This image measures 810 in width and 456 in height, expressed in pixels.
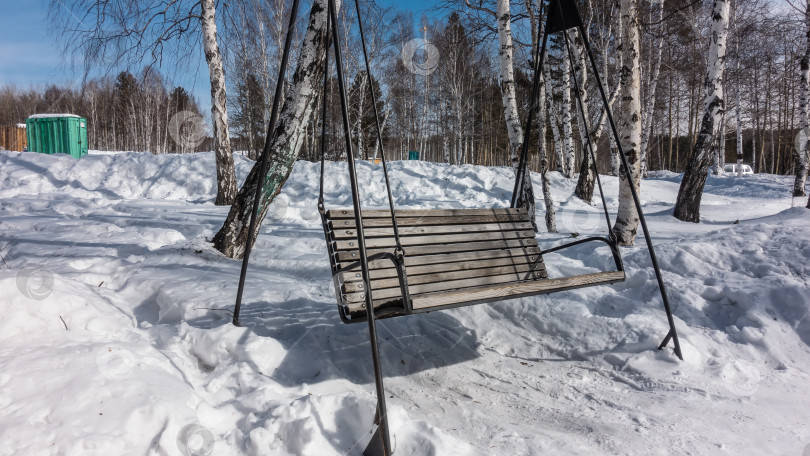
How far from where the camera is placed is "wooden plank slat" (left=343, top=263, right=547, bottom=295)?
7.73ft

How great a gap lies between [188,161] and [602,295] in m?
12.4

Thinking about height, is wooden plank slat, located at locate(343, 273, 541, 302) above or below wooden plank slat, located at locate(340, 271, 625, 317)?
below

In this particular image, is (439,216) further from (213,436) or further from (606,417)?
(213,436)

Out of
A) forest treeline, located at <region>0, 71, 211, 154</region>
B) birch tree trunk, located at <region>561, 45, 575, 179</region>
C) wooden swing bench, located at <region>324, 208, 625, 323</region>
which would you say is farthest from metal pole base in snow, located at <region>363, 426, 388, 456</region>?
forest treeline, located at <region>0, 71, 211, 154</region>

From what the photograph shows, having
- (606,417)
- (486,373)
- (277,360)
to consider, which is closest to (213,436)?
(277,360)

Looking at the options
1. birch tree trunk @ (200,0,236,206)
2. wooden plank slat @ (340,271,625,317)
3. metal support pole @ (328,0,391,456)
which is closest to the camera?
metal support pole @ (328,0,391,456)

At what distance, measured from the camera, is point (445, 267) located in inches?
113

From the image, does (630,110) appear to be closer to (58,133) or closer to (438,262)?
(438,262)

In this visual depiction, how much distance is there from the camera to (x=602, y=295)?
3449 mm

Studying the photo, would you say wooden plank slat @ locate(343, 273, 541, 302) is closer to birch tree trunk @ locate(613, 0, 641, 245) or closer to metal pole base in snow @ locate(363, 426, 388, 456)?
metal pole base in snow @ locate(363, 426, 388, 456)

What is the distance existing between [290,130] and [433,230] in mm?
2048

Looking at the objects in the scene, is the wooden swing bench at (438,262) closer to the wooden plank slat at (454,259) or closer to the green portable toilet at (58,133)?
the wooden plank slat at (454,259)

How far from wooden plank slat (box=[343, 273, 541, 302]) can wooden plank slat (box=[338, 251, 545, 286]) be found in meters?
0.08

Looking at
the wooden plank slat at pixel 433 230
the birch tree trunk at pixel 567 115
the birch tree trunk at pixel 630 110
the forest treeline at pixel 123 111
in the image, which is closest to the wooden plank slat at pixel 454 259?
the wooden plank slat at pixel 433 230
